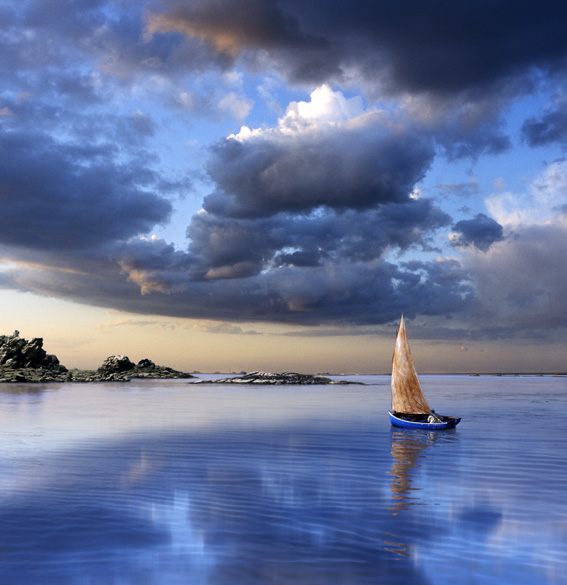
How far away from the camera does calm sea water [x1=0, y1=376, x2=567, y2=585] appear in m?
14.7

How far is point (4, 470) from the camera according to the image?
3067cm

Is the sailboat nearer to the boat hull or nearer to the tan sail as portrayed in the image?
the tan sail

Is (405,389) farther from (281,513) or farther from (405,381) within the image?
(281,513)

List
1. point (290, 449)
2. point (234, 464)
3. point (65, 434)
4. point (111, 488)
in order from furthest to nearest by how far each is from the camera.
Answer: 1. point (65, 434)
2. point (290, 449)
3. point (234, 464)
4. point (111, 488)

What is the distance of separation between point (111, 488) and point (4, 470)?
32.5 feet

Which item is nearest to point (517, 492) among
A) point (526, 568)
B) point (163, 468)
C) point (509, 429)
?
point (526, 568)

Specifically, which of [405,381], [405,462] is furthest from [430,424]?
[405,462]

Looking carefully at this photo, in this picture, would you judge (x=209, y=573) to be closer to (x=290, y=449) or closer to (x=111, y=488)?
(x=111, y=488)

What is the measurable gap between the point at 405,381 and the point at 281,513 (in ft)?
133

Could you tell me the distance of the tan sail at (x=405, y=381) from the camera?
58159mm

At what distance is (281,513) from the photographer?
68.1ft

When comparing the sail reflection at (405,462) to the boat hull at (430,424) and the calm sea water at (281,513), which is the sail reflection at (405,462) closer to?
the calm sea water at (281,513)

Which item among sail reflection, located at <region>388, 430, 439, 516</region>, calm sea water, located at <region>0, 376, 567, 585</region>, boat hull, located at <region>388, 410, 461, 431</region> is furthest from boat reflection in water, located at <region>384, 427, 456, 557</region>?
boat hull, located at <region>388, 410, 461, 431</region>

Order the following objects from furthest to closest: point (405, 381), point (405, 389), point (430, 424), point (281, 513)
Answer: point (405, 389), point (405, 381), point (430, 424), point (281, 513)
